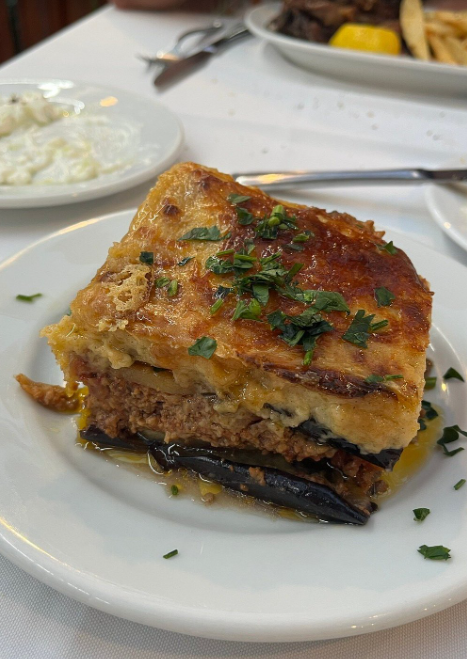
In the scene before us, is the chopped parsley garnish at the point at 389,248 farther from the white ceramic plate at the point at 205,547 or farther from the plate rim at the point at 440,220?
the plate rim at the point at 440,220

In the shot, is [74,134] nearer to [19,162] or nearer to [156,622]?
[19,162]

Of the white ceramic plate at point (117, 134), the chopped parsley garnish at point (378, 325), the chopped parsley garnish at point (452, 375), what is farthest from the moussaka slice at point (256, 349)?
the white ceramic plate at point (117, 134)

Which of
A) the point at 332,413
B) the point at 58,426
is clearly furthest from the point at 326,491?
the point at 58,426

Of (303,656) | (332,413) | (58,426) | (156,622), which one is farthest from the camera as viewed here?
(58,426)

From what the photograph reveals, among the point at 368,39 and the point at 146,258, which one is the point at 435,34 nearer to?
the point at 368,39

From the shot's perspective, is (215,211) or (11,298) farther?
(11,298)

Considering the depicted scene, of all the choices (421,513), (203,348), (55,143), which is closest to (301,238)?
(203,348)

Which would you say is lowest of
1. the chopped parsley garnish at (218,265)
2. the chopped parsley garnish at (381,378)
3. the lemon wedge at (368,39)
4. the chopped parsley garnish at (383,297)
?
the lemon wedge at (368,39)
